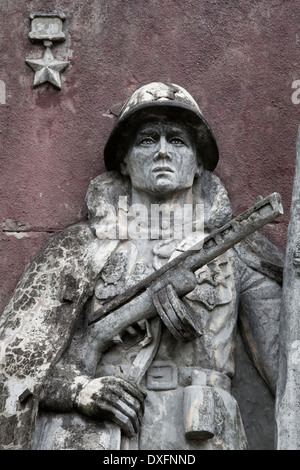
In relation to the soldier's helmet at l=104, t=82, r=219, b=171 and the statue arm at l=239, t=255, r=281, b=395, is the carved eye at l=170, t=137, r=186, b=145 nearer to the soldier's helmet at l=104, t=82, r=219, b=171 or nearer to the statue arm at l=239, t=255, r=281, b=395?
the soldier's helmet at l=104, t=82, r=219, b=171

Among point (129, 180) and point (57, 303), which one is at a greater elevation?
point (129, 180)

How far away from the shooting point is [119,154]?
23.7ft

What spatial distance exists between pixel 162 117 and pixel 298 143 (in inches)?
26.4

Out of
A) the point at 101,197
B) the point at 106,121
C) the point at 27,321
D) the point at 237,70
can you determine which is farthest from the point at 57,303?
the point at 237,70

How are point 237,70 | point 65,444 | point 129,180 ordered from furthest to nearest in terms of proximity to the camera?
point 237,70, point 129,180, point 65,444

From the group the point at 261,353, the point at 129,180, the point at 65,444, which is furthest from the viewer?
the point at 129,180

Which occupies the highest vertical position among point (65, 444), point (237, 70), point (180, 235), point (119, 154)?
point (237, 70)

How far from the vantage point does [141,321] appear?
6676 mm

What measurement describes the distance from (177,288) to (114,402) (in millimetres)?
607

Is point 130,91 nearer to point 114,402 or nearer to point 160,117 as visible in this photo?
point 160,117

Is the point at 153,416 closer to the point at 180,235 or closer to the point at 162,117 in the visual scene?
the point at 180,235

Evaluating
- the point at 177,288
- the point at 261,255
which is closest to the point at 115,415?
the point at 177,288

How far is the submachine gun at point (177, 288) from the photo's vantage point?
6.55m

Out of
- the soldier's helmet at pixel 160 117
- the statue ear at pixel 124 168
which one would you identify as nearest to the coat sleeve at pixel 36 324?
the statue ear at pixel 124 168
